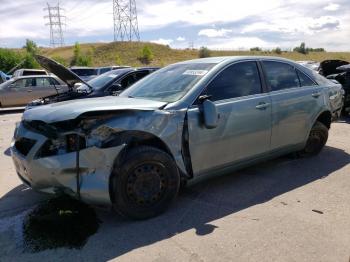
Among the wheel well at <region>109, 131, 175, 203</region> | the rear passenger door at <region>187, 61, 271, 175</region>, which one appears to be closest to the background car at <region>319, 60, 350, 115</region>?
the rear passenger door at <region>187, 61, 271, 175</region>

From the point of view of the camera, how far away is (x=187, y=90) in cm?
442

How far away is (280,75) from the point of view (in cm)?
545

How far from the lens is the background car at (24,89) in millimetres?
15727

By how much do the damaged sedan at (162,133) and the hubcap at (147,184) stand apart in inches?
0.4

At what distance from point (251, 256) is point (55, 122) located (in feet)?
6.97

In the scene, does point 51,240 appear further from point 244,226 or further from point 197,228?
point 244,226

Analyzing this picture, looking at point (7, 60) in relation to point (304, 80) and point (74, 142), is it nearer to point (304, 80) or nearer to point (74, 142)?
point (304, 80)

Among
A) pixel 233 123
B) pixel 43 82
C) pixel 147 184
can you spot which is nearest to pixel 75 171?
pixel 147 184

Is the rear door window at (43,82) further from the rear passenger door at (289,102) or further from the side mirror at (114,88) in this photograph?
the rear passenger door at (289,102)

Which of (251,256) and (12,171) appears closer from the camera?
(251,256)

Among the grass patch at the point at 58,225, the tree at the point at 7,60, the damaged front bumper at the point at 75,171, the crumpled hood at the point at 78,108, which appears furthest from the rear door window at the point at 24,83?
the tree at the point at 7,60

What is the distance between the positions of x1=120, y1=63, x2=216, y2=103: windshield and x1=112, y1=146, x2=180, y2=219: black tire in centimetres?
73

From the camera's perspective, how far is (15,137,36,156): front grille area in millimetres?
3906

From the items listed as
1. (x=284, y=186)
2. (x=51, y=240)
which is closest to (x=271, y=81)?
(x=284, y=186)
